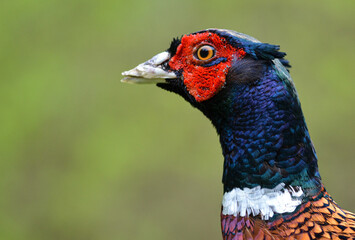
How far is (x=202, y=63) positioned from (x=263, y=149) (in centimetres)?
63

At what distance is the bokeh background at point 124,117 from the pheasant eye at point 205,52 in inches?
171

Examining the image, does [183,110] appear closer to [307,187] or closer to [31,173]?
[31,173]

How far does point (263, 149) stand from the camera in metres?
2.29

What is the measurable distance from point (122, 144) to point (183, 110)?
1.15m

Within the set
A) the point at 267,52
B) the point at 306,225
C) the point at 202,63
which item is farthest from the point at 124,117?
the point at 306,225

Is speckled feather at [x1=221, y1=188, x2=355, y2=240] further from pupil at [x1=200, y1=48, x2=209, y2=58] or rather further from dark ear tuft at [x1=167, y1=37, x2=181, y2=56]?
dark ear tuft at [x1=167, y1=37, x2=181, y2=56]

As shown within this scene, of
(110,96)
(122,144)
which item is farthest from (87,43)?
(122,144)

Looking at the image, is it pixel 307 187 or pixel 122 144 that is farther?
pixel 122 144

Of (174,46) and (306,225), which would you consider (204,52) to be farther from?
(306,225)

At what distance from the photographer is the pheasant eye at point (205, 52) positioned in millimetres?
2479

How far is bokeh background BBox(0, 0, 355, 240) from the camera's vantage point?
22.2 feet

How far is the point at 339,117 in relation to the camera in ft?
23.5

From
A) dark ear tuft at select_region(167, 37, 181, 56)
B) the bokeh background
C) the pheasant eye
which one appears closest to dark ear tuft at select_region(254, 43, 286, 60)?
the pheasant eye

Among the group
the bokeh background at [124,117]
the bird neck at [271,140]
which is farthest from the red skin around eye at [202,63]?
the bokeh background at [124,117]
